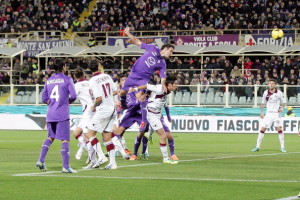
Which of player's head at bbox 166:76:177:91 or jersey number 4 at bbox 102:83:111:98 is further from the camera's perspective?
player's head at bbox 166:76:177:91

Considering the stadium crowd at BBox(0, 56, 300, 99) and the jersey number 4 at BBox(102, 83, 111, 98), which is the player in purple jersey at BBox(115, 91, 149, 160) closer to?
the jersey number 4 at BBox(102, 83, 111, 98)

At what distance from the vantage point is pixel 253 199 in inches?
430

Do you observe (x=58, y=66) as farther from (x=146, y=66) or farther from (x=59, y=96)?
(x=146, y=66)

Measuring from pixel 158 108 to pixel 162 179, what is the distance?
168 inches

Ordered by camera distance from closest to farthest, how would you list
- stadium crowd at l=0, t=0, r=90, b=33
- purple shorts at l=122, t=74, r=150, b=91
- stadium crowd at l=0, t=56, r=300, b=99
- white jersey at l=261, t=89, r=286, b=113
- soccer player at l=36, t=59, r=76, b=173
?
soccer player at l=36, t=59, r=76, b=173, purple shorts at l=122, t=74, r=150, b=91, white jersey at l=261, t=89, r=286, b=113, stadium crowd at l=0, t=56, r=300, b=99, stadium crowd at l=0, t=0, r=90, b=33

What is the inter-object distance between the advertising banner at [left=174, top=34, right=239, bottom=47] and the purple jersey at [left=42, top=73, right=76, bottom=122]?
3116 cm

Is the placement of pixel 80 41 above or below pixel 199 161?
above

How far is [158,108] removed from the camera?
1781 centimetres

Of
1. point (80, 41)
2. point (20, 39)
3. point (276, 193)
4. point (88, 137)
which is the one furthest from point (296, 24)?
point (276, 193)

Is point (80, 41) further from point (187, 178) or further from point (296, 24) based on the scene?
point (187, 178)

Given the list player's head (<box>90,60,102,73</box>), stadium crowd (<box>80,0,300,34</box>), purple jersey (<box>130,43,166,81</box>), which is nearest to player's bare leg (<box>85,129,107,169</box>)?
player's head (<box>90,60,102,73</box>)

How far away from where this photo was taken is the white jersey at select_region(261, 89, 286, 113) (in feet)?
79.6

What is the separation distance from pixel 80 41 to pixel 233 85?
52.7ft

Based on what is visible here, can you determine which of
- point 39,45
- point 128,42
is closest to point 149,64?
point 128,42
